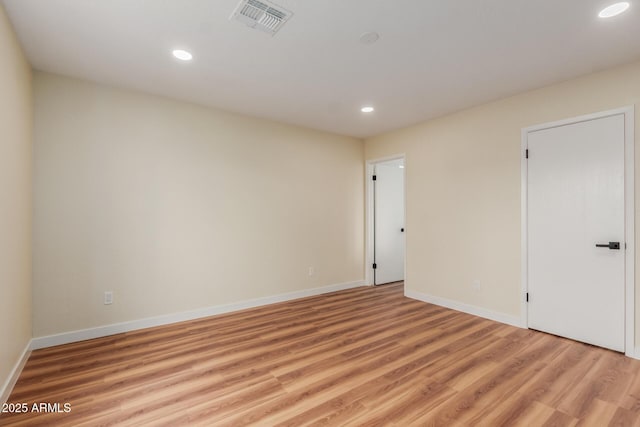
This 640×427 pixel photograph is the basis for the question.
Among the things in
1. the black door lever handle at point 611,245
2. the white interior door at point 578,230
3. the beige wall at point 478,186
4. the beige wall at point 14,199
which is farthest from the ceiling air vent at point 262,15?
the black door lever handle at point 611,245

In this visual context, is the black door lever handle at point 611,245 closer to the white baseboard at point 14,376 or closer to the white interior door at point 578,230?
the white interior door at point 578,230

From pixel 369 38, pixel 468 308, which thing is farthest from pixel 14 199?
pixel 468 308

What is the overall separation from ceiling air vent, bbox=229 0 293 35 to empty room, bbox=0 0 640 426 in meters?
0.01

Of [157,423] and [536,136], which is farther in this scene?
[536,136]

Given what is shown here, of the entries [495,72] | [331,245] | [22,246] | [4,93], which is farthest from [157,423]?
[495,72]

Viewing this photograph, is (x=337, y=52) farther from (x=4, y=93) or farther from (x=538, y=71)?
(x=4, y=93)

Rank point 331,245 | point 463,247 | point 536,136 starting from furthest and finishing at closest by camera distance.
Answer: point 331,245
point 463,247
point 536,136

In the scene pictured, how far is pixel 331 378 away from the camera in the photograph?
2.21 m

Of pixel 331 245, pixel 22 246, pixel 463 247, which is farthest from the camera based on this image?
pixel 331 245

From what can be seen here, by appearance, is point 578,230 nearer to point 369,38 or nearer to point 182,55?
point 369,38

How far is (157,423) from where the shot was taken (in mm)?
1717

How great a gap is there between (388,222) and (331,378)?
11.6 ft

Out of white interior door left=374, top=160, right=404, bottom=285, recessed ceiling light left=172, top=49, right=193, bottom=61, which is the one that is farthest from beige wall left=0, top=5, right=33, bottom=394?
white interior door left=374, top=160, right=404, bottom=285

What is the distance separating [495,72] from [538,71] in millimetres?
384
